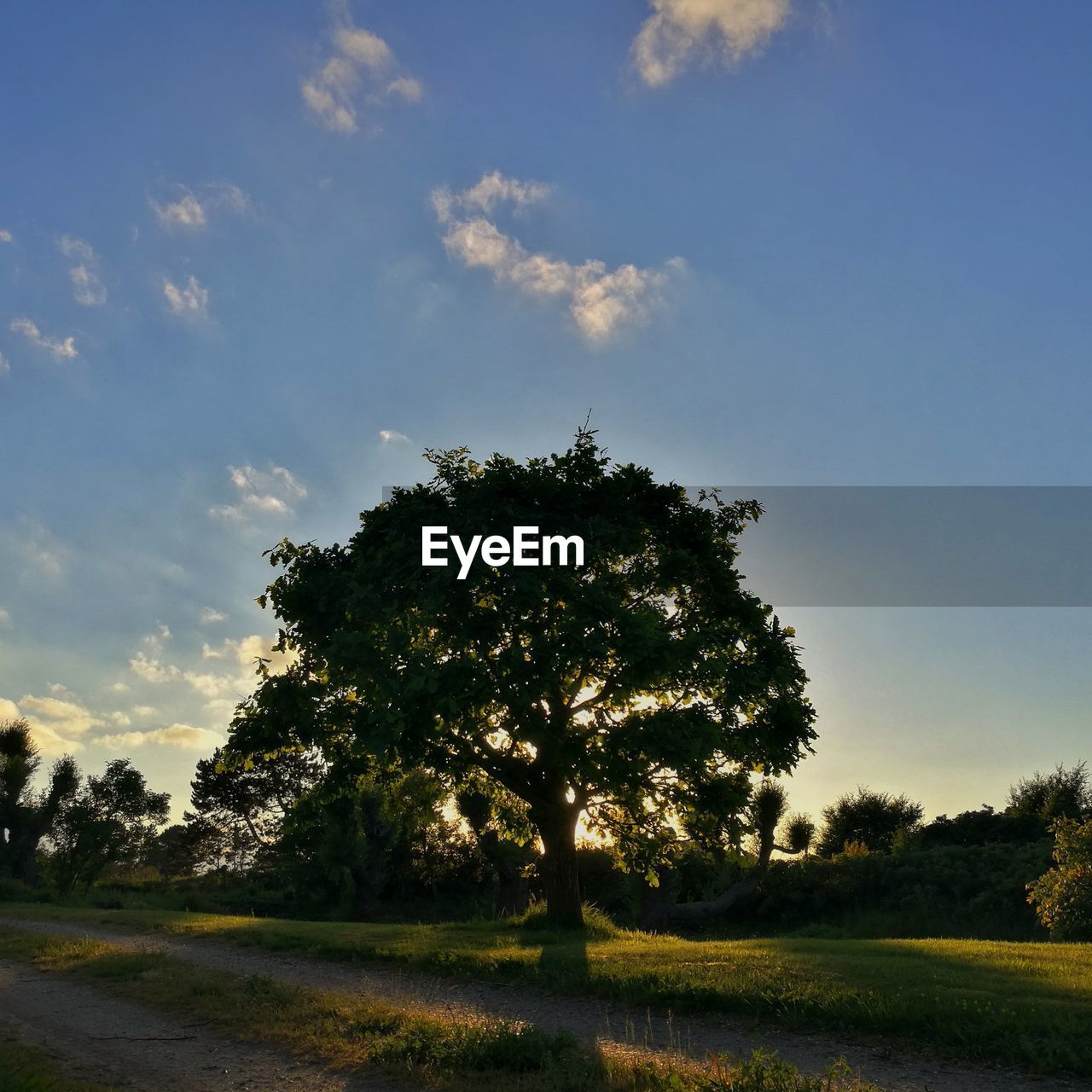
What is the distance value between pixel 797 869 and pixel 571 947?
78.1ft

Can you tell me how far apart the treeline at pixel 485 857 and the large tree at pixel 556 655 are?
1.85m

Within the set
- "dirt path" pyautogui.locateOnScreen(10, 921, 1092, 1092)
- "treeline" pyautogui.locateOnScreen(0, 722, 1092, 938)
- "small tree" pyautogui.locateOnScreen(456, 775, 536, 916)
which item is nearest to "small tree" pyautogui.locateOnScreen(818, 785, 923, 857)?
"treeline" pyautogui.locateOnScreen(0, 722, 1092, 938)

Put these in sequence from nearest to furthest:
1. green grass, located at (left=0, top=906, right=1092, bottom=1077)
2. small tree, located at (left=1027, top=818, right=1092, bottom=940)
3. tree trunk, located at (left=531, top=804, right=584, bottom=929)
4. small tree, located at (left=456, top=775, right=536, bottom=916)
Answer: green grass, located at (left=0, top=906, right=1092, bottom=1077), tree trunk, located at (left=531, top=804, right=584, bottom=929), small tree, located at (left=1027, top=818, right=1092, bottom=940), small tree, located at (left=456, top=775, right=536, bottom=916)

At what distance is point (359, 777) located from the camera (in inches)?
976

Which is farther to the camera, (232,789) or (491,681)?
(232,789)

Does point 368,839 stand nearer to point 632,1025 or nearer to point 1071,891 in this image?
point 1071,891

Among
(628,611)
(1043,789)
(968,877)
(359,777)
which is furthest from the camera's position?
(1043,789)

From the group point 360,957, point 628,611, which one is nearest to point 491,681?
point 628,611

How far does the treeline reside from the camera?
2683 centimetres

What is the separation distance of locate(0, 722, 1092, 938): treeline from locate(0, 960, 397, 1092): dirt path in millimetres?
9541

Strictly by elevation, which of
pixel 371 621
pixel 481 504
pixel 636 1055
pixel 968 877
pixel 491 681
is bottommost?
pixel 636 1055

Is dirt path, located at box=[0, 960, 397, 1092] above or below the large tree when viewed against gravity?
below

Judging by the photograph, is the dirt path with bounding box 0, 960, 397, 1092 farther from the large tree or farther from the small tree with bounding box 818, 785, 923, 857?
the small tree with bounding box 818, 785, 923, 857

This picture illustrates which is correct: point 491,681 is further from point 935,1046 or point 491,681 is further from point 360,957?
point 935,1046
